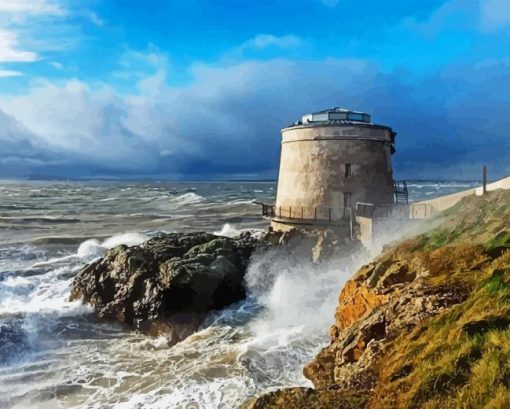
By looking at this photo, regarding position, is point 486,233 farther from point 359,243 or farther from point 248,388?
point 359,243

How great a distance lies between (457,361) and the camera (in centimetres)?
461

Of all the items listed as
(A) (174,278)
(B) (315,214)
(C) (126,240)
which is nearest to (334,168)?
(B) (315,214)

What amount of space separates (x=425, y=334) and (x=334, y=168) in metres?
13.9

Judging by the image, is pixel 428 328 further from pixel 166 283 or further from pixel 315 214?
pixel 315 214

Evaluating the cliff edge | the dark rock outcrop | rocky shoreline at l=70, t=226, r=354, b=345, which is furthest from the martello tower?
the cliff edge

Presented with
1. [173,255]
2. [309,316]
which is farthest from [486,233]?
[173,255]

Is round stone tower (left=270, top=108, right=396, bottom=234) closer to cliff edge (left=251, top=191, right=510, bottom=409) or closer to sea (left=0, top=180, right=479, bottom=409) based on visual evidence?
sea (left=0, top=180, right=479, bottom=409)

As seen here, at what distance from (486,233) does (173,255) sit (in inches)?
458

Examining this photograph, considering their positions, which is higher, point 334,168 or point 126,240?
point 334,168

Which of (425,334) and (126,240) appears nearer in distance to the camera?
(425,334)

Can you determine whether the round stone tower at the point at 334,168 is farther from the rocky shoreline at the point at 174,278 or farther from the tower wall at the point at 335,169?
the rocky shoreline at the point at 174,278

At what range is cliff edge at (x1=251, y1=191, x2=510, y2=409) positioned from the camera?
14.7ft

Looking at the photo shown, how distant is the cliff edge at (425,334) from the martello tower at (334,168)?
9.94 metres

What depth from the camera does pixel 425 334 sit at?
218 inches
